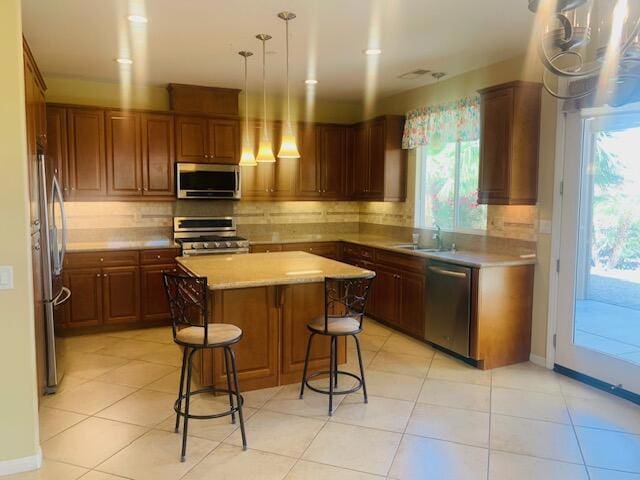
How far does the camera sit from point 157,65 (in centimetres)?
486

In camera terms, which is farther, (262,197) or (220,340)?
(262,197)

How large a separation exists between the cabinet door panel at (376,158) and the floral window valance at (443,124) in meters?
0.28

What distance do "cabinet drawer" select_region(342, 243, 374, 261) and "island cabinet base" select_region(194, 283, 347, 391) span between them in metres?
1.92

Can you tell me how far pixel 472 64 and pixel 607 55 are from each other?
3.21 metres

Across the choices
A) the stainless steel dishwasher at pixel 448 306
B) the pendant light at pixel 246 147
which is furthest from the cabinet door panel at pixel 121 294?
the stainless steel dishwasher at pixel 448 306

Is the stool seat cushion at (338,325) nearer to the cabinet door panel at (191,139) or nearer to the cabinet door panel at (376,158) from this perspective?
the cabinet door panel at (376,158)

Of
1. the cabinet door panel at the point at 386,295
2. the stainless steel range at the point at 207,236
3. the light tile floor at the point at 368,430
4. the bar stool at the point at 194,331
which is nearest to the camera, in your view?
the light tile floor at the point at 368,430

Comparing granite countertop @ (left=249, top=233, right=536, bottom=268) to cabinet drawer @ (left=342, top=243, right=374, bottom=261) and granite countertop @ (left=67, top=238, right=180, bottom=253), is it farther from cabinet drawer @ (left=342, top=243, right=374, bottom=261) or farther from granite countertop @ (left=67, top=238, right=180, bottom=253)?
granite countertop @ (left=67, top=238, right=180, bottom=253)

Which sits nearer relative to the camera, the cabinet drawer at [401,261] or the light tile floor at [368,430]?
Result: the light tile floor at [368,430]

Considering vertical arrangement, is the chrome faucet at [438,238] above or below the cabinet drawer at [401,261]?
above

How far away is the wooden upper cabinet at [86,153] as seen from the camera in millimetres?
5188

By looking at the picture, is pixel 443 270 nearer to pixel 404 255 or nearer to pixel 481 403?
pixel 404 255

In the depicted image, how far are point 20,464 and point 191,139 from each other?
3861 millimetres

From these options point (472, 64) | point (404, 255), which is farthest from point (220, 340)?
point (472, 64)
